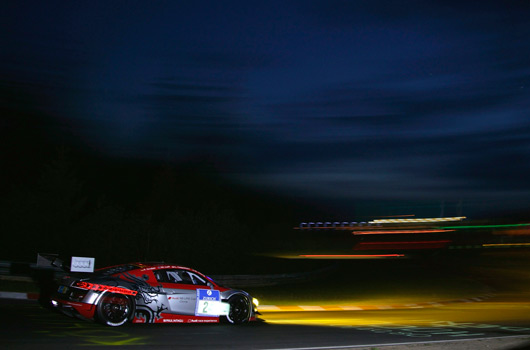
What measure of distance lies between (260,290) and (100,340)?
12.7 metres

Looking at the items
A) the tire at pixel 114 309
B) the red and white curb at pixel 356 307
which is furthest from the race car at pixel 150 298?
the red and white curb at pixel 356 307

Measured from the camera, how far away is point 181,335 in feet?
32.5

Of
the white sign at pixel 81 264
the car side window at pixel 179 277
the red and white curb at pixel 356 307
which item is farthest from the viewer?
the red and white curb at pixel 356 307

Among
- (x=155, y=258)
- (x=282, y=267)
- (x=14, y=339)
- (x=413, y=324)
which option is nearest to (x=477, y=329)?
(x=413, y=324)

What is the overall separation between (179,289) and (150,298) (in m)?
0.66

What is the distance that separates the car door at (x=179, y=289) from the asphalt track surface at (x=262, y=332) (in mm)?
366

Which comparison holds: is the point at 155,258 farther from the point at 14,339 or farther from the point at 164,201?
the point at 164,201

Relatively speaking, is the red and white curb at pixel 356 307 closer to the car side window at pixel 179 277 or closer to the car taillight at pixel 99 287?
the car side window at pixel 179 277

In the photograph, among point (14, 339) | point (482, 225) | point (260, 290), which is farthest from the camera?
point (482, 225)

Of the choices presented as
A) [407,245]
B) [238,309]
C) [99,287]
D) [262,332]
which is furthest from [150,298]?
[407,245]

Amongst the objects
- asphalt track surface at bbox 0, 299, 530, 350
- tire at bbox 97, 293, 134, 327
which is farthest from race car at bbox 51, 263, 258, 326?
asphalt track surface at bbox 0, 299, 530, 350

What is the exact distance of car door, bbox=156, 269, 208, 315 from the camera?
439 inches

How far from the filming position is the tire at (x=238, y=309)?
1190cm

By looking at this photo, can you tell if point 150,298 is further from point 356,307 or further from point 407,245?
point 407,245
